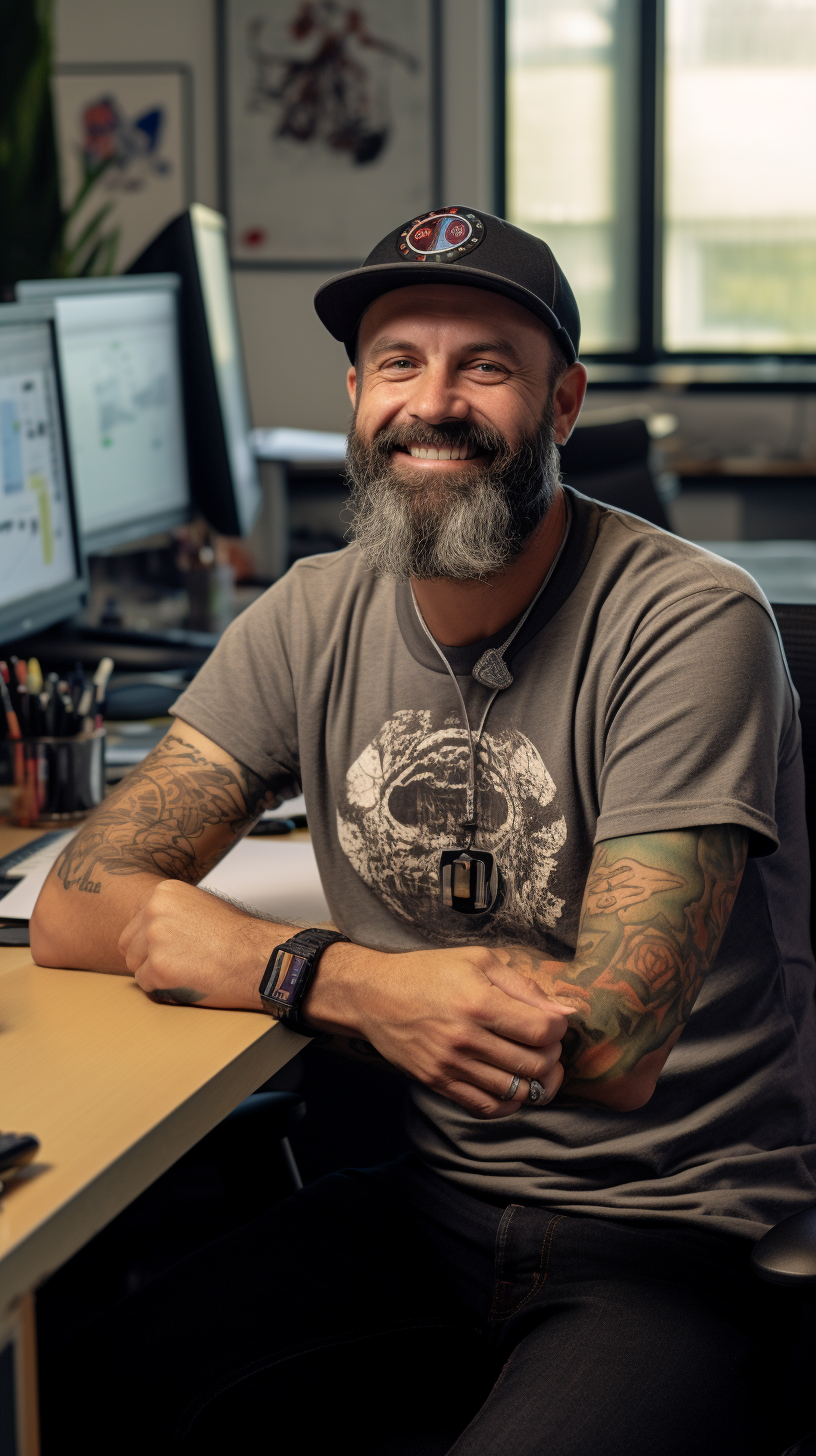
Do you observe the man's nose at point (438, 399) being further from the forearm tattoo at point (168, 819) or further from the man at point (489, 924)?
the forearm tattoo at point (168, 819)

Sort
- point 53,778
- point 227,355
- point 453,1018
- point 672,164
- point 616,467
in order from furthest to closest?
point 672,164
point 616,467
point 227,355
point 53,778
point 453,1018

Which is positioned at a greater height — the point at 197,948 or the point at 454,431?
the point at 454,431

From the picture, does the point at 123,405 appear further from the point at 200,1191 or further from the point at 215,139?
the point at 215,139

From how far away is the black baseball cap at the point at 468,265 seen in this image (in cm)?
110

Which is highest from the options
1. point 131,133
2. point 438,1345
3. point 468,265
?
point 131,133

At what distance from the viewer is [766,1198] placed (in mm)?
1030

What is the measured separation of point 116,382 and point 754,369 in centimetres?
345

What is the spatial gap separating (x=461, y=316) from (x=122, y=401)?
43.7 inches

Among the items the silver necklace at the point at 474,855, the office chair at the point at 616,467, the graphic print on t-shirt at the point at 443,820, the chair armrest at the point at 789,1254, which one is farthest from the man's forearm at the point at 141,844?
the office chair at the point at 616,467

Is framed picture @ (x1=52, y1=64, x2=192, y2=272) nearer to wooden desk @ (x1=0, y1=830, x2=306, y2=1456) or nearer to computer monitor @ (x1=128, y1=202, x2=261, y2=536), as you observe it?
computer monitor @ (x1=128, y1=202, x2=261, y2=536)

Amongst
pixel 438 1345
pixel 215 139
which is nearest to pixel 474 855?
pixel 438 1345

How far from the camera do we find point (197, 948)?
1.02m

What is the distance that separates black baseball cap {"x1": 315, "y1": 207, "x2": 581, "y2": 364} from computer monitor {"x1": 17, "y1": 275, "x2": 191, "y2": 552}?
28.6 inches

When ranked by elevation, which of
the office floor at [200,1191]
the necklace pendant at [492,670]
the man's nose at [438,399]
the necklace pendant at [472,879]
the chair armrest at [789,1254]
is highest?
the man's nose at [438,399]
